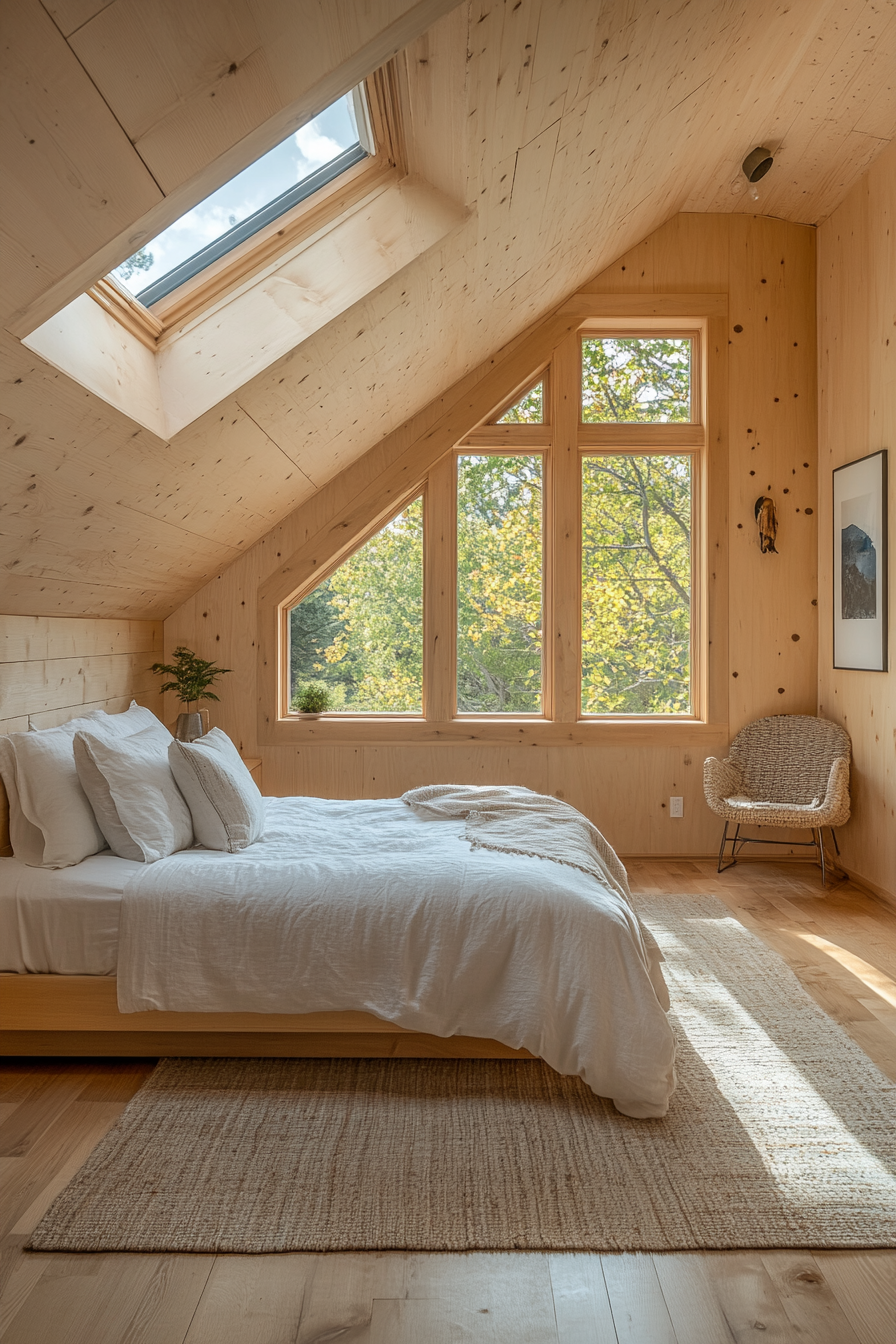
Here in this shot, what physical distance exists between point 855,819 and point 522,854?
8.15 ft

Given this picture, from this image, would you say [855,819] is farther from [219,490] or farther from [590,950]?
[219,490]

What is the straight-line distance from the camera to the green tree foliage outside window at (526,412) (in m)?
4.90

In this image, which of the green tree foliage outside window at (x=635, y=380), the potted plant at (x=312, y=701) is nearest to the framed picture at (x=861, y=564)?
the green tree foliage outside window at (x=635, y=380)

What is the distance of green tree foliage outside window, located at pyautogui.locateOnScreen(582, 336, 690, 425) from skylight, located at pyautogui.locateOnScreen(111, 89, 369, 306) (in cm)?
254

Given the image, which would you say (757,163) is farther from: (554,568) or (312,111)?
(312,111)

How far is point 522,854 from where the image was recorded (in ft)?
8.80

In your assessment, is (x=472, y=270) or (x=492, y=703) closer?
(x=472, y=270)

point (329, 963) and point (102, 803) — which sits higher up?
point (102, 803)

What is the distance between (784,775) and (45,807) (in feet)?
11.5

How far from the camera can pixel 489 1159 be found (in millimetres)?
2031

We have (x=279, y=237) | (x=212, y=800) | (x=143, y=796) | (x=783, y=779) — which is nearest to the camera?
(x=279, y=237)

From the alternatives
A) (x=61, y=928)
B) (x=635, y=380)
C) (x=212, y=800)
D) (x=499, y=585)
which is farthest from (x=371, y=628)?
Result: (x=61, y=928)

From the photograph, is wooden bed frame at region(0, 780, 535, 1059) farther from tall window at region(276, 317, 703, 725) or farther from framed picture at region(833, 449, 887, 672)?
framed picture at region(833, 449, 887, 672)

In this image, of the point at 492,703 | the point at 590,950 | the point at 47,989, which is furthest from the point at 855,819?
the point at 47,989
